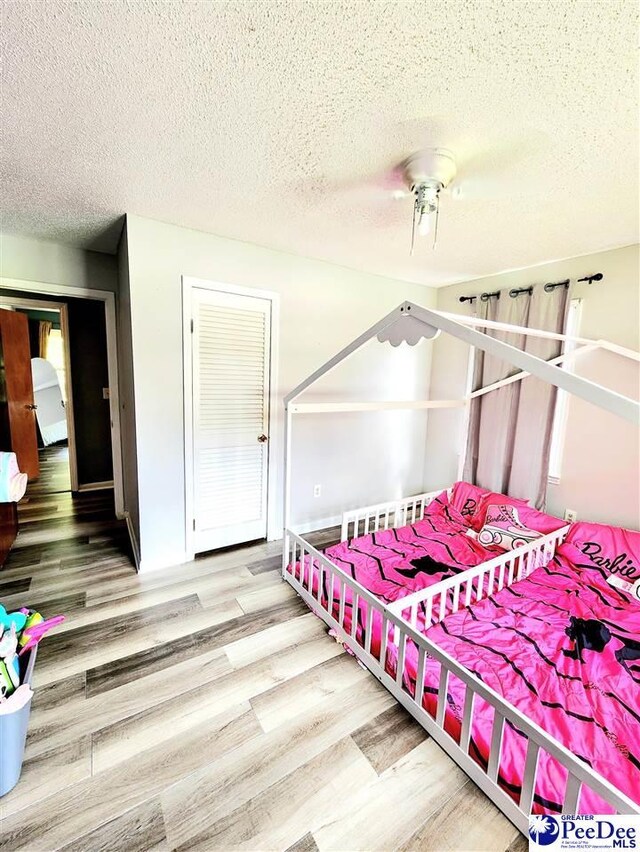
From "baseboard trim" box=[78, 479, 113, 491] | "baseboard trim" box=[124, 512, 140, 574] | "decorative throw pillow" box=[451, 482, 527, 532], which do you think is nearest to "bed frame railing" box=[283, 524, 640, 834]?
"decorative throw pillow" box=[451, 482, 527, 532]

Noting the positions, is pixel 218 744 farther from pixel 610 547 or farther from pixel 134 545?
pixel 610 547

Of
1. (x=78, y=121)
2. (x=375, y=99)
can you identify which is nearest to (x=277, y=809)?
(x=375, y=99)

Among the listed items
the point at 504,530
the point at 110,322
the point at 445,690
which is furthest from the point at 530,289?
the point at 110,322

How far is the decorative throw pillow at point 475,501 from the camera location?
290 cm

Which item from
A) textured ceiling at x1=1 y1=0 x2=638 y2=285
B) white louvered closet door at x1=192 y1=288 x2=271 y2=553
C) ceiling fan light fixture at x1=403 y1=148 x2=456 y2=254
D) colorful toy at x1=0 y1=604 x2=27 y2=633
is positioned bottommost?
colorful toy at x1=0 y1=604 x2=27 y2=633

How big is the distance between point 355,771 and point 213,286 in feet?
9.04

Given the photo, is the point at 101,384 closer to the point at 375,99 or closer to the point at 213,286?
the point at 213,286

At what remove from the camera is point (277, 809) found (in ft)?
3.85

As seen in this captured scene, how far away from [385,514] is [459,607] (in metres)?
1.34

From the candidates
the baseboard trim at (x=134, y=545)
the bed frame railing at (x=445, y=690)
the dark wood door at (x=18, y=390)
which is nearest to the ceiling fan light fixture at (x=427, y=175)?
the bed frame railing at (x=445, y=690)

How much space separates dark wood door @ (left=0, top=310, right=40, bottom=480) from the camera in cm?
277

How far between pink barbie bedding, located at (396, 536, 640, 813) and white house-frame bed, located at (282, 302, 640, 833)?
0.20ft

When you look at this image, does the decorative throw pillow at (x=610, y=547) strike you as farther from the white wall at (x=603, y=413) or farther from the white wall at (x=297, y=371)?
the white wall at (x=297, y=371)

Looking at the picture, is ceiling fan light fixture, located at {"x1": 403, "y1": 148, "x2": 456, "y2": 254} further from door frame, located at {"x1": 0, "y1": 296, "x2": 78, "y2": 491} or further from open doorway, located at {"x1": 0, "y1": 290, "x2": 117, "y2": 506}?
door frame, located at {"x1": 0, "y1": 296, "x2": 78, "y2": 491}
